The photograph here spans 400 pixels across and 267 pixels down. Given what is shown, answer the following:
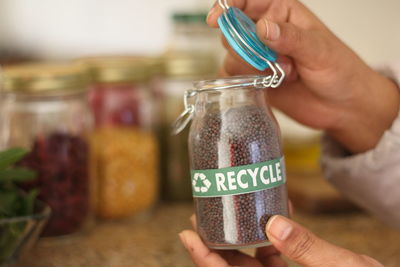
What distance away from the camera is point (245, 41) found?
2.03 ft

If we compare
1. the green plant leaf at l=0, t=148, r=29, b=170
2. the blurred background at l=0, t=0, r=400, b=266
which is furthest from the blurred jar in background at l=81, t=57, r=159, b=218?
the green plant leaf at l=0, t=148, r=29, b=170

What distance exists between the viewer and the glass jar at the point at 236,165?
60 centimetres

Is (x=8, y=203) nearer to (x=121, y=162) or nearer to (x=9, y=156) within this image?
(x=9, y=156)

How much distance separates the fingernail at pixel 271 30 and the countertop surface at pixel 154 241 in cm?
38

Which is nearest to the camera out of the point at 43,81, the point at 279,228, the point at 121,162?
the point at 279,228

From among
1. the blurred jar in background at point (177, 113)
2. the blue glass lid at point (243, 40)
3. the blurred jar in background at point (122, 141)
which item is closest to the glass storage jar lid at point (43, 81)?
the blurred jar in background at point (122, 141)

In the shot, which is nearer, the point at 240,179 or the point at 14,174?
the point at 240,179

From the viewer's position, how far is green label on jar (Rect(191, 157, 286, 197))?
1.96ft

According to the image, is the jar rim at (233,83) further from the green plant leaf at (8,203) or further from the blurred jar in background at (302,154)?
the blurred jar in background at (302,154)

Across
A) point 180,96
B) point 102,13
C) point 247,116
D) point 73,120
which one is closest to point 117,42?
point 102,13

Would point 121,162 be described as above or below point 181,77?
below

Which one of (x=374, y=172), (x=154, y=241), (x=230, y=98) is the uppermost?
(x=230, y=98)

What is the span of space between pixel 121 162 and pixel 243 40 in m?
0.46

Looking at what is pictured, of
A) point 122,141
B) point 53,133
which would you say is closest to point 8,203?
point 53,133
